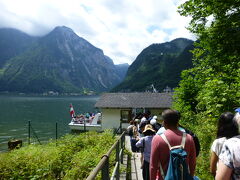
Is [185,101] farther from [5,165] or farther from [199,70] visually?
[5,165]

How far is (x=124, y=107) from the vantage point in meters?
26.4

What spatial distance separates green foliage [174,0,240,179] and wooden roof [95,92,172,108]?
1526 cm

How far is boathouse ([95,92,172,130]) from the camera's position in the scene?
26594 millimetres

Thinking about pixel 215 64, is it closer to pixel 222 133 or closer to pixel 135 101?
pixel 222 133

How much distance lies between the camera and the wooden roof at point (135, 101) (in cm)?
2664

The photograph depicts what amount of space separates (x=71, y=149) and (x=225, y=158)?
848cm

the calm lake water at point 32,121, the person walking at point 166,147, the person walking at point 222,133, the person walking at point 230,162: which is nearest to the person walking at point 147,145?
the person walking at point 166,147

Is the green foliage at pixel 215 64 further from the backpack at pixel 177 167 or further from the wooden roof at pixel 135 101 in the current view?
the wooden roof at pixel 135 101

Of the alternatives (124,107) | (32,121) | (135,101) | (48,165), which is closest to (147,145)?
(48,165)

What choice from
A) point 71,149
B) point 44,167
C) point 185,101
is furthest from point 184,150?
point 185,101

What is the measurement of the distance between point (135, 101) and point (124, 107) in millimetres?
2271

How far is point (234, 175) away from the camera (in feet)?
6.08

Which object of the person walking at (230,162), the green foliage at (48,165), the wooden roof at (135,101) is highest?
the person walking at (230,162)

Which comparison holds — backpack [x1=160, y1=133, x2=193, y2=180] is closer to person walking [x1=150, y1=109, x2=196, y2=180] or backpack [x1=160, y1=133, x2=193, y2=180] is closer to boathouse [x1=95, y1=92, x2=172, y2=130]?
person walking [x1=150, y1=109, x2=196, y2=180]
